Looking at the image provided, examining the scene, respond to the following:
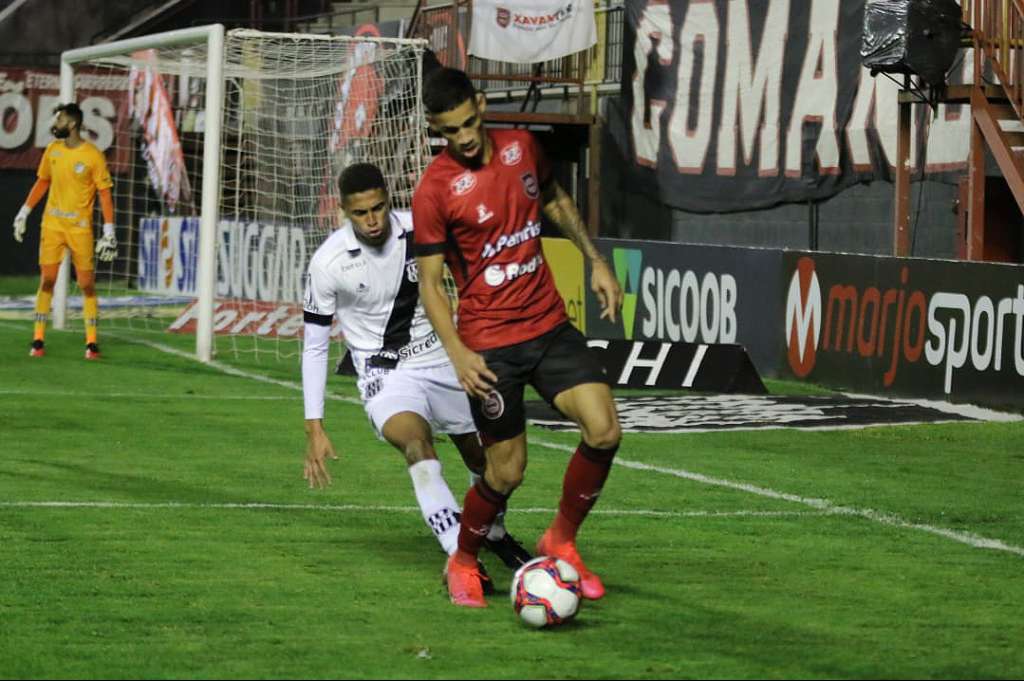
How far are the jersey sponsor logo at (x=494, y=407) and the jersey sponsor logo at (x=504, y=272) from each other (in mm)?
402

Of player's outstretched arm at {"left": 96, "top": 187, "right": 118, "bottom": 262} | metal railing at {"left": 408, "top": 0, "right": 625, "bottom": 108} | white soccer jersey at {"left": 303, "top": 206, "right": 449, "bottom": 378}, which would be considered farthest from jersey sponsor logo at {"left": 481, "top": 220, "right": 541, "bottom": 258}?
metal railing at {"left": 408, "top": 0, "right": 625, "bottom": 108}

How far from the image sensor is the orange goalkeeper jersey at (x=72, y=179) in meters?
19.1

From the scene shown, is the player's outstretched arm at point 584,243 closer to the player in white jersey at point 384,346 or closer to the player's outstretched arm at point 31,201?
the player in white jersey at point 384,346

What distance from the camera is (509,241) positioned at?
23.7 feet

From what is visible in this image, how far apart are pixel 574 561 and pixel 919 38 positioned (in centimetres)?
1161

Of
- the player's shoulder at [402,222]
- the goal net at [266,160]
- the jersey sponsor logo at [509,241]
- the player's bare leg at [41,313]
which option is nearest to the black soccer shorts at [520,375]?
the jersey sponsor logo at [509,241]

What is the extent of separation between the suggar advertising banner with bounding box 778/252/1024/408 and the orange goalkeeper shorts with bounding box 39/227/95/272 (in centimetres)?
664

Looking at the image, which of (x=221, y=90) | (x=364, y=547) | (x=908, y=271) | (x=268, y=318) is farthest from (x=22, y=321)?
(x=364, y=547)

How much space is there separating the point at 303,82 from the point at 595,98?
4.04 m

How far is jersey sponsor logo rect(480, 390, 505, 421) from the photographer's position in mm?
7242

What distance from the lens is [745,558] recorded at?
847 centimetres

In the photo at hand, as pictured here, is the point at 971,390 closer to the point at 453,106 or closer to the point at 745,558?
the point at 745,558

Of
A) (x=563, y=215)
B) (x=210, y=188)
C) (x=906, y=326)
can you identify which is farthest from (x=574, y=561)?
(x=210, y=188)

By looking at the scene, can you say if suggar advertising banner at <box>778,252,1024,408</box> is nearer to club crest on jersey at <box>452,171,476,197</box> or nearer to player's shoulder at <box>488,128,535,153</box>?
player's shoulder at <box>488,128,535,153</box>
